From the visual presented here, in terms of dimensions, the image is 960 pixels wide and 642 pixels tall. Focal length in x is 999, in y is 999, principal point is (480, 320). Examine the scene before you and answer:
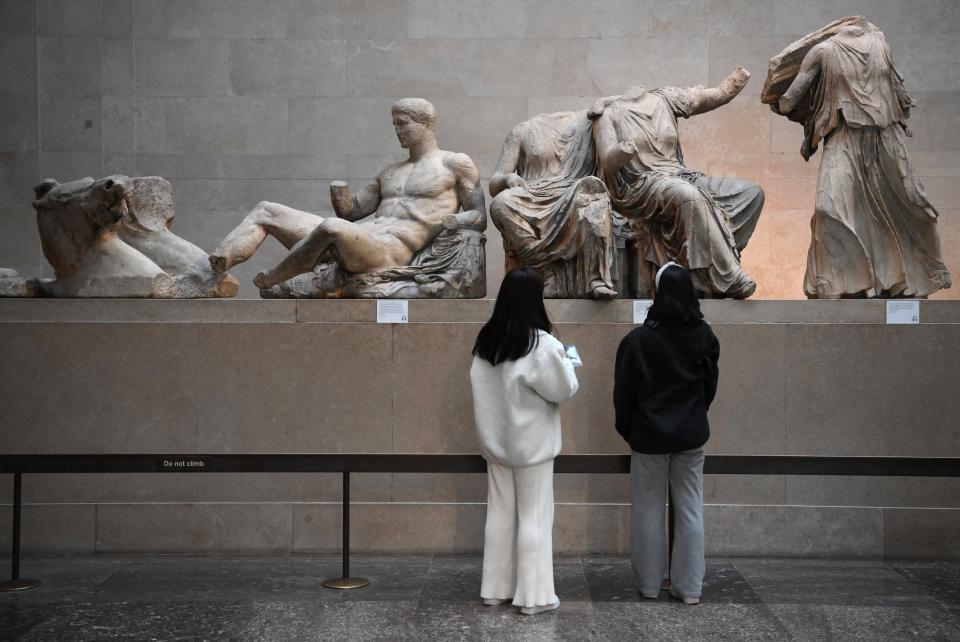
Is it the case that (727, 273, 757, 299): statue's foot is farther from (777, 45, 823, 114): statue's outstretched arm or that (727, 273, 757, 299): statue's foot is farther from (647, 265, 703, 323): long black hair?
(647, 265, 703, 323): long black hair

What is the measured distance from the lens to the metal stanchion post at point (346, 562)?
19.6 feet

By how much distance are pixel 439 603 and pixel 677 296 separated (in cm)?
219

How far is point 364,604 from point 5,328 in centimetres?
338

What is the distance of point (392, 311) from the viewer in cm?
704

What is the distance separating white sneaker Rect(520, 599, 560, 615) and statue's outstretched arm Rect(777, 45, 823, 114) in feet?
13.7

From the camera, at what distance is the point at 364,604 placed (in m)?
5.67

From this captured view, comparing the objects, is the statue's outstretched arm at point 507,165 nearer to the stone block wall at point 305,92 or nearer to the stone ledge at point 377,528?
the stone ledge at point 377,528

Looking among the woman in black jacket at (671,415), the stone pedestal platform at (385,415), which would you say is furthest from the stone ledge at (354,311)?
the woman in black jacket at (671,415)

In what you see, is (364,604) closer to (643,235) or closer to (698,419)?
(698,419)

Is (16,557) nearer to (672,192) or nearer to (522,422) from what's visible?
(522,422)

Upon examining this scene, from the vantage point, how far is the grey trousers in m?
5.50

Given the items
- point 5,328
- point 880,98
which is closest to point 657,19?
point 880,98

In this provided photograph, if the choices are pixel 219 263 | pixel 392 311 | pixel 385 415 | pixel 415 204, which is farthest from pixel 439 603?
pixel 415 204

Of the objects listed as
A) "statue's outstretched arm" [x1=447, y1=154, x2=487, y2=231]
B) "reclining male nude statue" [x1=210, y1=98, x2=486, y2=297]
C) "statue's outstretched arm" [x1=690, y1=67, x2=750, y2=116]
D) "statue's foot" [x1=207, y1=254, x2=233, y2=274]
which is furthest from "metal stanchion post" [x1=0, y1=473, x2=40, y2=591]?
"statue's outstretched arm" [x1=690, y1=67, x2=750, y2=116]
